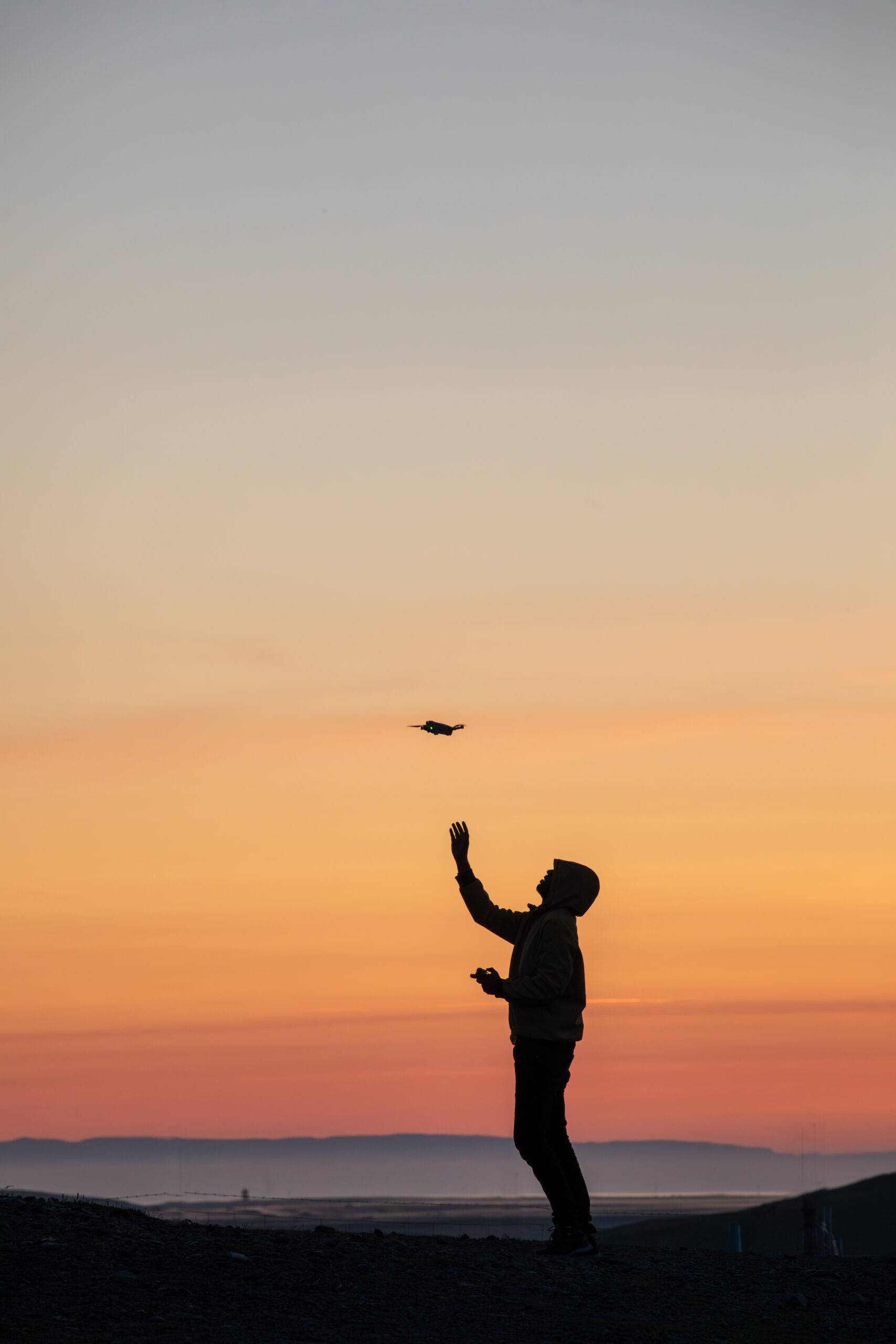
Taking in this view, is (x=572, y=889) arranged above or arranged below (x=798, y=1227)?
above

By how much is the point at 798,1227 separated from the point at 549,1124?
3590 cm

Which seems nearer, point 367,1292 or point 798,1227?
point 367,1292

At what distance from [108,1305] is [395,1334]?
73.2 inches

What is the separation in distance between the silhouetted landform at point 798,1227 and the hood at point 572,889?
94.6 ft

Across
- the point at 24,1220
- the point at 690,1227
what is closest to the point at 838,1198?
the point at 690,1227

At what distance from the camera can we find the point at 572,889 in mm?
14703

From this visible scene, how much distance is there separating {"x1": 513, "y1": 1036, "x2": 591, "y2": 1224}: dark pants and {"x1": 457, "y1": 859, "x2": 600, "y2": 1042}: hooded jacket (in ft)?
0.46

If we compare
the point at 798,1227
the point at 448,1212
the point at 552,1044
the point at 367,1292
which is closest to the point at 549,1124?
the point at 552,1044

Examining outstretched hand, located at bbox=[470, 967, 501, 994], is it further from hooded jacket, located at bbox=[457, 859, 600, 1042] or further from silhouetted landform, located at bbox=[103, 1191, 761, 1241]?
silhouetted landform, located at bbox=[103, 1191, 761, 1241]

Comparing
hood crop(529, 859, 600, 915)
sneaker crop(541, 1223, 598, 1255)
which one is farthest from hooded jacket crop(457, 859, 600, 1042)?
sneaker crop(541, 1223, 598, 1255)

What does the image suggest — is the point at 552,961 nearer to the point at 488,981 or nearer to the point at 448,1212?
the point at 488,981

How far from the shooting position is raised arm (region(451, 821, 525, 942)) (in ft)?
49.5

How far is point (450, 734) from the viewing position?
17.2 m

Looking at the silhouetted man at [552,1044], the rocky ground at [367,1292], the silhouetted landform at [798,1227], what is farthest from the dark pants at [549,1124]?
the silhouetted landform at [798,1227]
